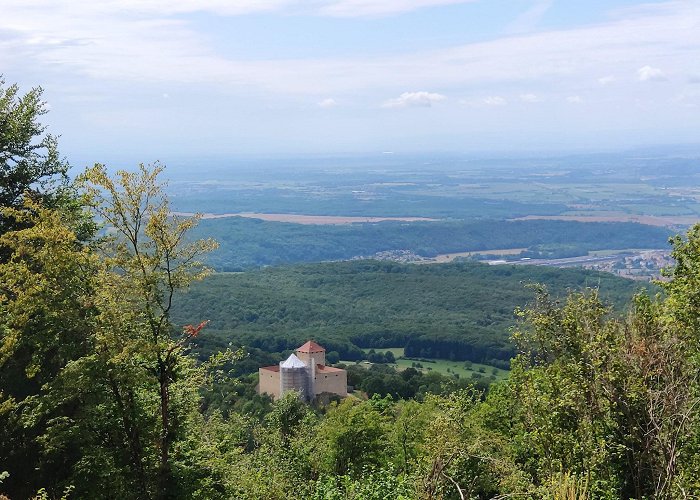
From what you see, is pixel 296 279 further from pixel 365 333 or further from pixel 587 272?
pixel 587 272

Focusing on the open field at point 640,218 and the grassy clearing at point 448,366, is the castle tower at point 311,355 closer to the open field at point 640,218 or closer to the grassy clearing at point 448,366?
the grassy clearing at point 448,366

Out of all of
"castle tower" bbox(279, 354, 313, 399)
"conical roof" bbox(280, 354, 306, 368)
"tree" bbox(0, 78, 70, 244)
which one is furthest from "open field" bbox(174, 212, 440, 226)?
"tree" bbox(0, 78, 70, 244)

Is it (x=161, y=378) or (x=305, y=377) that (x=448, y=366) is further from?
(x=161, y=378)

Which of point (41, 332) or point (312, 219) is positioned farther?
point (312, 219)

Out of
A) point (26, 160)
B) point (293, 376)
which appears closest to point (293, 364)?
point (293, 376)

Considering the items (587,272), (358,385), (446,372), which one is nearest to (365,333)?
(446,372)

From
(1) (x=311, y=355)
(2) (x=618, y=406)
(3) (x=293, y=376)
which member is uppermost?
(2) (x=618, y=406)
